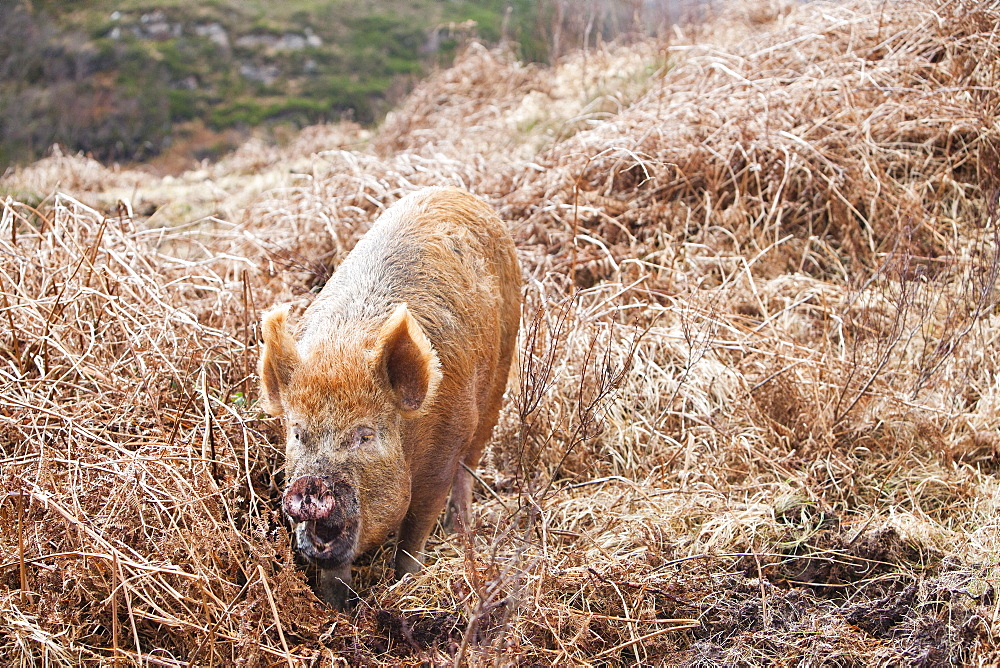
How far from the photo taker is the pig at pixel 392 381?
8.71ft

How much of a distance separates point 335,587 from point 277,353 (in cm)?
107

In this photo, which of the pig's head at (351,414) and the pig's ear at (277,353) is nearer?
the pig's head at (351,414)

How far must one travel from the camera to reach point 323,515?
2.51 metres

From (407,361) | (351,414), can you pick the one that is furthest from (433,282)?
(351,414)

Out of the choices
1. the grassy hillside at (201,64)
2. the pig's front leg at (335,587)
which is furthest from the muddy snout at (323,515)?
the grassy hillside at (201,64)

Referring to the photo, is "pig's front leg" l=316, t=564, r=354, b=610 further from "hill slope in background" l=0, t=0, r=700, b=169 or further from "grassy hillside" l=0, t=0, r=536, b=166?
"grassy hillside" l=0, t=0, r=536, b=166

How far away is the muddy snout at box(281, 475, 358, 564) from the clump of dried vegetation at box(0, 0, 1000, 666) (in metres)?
0.30

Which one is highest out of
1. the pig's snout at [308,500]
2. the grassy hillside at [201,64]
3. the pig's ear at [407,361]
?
the pig's ear at [407,361]

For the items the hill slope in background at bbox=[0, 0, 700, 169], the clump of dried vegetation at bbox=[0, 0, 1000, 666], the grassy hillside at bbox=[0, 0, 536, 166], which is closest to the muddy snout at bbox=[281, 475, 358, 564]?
the clump of dried vegetation at bbox=[0, 0, 1000, 666]

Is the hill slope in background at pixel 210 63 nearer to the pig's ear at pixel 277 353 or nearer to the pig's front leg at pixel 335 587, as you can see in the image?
the pig's ear at pixel 277 353

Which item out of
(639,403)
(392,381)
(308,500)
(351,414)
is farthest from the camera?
(639,403)

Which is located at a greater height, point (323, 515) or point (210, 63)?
point (323, 515)

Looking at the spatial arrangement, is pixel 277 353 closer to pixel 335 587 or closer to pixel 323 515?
pixel 323 515

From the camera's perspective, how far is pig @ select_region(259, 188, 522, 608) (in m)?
2.66
